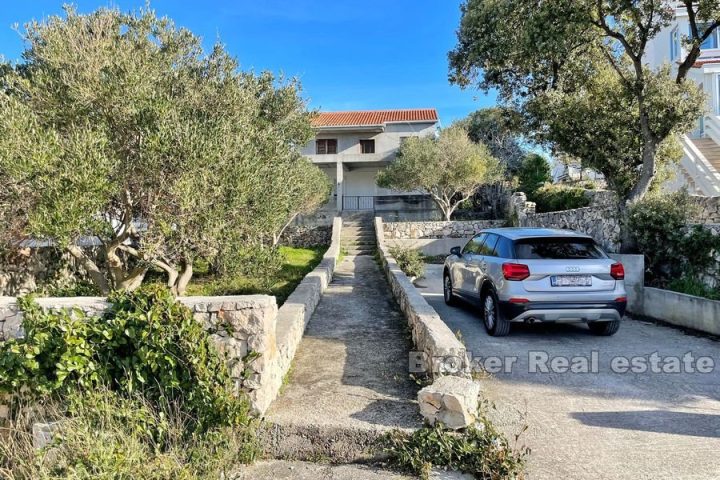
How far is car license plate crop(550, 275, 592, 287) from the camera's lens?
20.3ft

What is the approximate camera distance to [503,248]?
22.5 ft

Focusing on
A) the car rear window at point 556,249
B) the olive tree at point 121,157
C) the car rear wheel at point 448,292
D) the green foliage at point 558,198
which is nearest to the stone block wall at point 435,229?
the green foliage at point 558,198

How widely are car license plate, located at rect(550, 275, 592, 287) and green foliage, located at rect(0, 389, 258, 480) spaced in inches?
176

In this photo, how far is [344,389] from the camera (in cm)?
450

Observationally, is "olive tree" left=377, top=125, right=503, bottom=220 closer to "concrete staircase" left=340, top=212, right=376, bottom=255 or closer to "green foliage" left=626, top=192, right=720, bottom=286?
"concrete staircase" left=340, top=212, right=376, bottom=255

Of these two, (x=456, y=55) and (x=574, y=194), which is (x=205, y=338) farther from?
(x=574, y=194)

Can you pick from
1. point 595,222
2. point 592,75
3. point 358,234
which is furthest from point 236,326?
point 358,234

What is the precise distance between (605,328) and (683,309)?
1.54 meters

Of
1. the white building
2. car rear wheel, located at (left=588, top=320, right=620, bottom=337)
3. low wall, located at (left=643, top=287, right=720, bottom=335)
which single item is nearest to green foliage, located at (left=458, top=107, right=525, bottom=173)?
the white building

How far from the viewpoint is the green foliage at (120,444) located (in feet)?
10.5

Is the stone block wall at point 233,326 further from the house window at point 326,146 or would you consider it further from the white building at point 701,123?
the house window at point 326,146

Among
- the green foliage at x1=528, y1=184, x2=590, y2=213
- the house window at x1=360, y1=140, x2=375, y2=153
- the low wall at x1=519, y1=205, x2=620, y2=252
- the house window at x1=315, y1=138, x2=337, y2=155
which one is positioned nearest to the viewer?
the low wall at x1=519, y1=205, x2=620, y2=252

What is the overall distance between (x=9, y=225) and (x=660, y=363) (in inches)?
325

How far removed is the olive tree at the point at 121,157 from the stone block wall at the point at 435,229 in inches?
537
